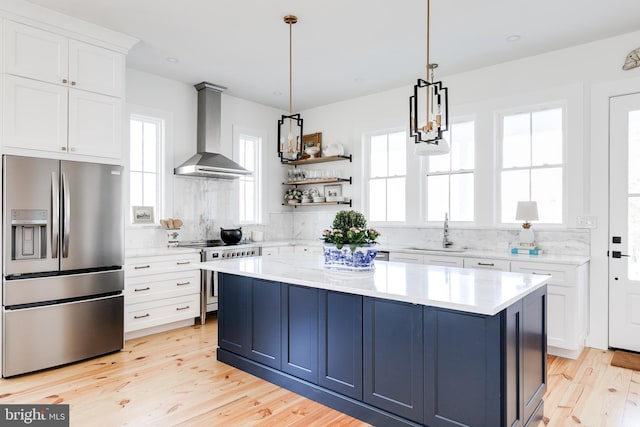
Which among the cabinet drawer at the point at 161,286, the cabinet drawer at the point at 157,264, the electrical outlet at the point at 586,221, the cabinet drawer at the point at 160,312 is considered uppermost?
the electrical outlet at the point at 586,221

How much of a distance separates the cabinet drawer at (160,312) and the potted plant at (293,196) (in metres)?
2.20

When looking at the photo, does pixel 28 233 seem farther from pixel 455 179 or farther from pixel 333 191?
pixel 455 179

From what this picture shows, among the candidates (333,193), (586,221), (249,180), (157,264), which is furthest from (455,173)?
(157,264)

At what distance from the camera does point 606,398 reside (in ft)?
→ 8.93

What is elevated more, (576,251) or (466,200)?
(466,200)

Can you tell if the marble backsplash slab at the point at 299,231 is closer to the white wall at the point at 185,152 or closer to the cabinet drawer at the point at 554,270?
the white wall at the point at 185,152

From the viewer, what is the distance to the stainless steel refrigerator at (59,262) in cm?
301

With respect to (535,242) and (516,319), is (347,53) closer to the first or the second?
(535,242)

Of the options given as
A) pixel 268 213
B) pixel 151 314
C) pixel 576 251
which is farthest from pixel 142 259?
pixel 576 251

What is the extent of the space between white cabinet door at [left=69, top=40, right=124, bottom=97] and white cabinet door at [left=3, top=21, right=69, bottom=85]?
0.06m

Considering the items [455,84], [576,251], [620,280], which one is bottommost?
[620,280]

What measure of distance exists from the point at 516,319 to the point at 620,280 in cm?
240

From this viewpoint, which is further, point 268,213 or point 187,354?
point 268,213

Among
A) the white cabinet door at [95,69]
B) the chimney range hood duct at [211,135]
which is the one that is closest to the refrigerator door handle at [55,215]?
the white cabinet door at [95,69]
